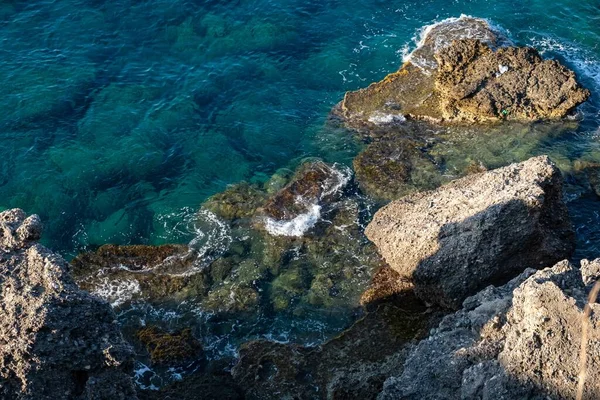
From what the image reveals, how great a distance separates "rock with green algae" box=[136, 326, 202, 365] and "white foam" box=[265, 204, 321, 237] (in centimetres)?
558

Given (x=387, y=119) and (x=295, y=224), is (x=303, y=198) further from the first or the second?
(x=387, y=119)

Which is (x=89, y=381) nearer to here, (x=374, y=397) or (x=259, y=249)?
(x=374, y=397)

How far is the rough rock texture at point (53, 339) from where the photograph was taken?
15.1 meters

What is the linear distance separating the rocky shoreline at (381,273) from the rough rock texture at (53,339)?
0.13ft

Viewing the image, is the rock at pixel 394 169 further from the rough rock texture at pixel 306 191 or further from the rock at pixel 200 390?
the rock at pixel 200 390

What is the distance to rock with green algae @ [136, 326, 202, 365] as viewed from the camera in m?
21.0

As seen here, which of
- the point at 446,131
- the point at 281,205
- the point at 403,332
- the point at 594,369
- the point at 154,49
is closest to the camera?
the point at 594,369

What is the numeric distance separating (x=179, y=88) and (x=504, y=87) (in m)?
15.5

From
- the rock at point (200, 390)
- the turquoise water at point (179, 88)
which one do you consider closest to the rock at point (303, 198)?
the turquoise water at point (179, 88)

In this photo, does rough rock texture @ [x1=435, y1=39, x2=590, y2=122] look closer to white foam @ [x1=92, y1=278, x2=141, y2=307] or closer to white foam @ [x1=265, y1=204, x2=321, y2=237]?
white foam @ [x1=265, y1=204, x2=321, y2=237]

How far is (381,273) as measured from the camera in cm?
2370

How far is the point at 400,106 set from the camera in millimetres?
31281

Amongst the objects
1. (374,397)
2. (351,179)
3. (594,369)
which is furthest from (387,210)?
(594,369)

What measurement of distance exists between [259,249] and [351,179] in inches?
211
